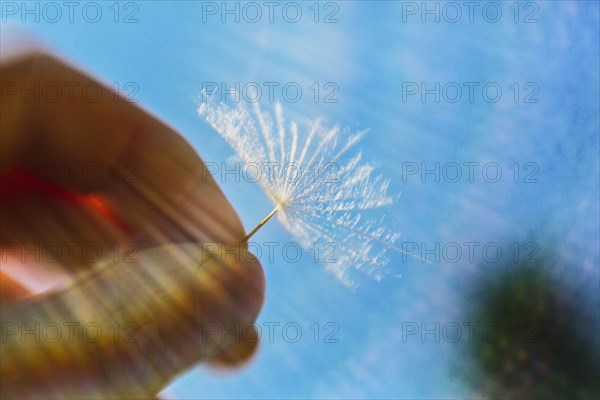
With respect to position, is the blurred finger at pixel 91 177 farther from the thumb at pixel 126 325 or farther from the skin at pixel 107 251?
the thumb at pixel 126 325

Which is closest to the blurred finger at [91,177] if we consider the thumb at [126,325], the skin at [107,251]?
the skin at [107,251]

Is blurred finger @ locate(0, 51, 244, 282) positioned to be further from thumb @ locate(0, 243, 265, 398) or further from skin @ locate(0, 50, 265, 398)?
thumb @ locate(0, 243, 265, 398)

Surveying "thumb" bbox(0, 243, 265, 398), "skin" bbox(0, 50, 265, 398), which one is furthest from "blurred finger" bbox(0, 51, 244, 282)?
"thumb" bbox(0, 243, 265, 398)

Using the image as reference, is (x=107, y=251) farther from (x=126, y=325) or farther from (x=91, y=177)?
(x=126, y=325)

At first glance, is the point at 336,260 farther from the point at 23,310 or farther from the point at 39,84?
the point at 39,84

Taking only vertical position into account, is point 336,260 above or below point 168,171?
below

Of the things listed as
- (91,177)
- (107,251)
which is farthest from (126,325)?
(91,177)

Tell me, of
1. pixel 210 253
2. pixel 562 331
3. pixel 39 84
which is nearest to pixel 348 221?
pixel 210 253
